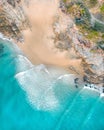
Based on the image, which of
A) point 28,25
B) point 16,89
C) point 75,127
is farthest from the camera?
point 28,25

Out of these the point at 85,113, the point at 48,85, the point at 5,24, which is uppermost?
the point at 5,24

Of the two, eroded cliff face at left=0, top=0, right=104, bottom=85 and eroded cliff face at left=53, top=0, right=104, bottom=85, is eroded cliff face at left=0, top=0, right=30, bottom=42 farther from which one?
eroded cliff face at left=53, top=0, right=104, bottom=85

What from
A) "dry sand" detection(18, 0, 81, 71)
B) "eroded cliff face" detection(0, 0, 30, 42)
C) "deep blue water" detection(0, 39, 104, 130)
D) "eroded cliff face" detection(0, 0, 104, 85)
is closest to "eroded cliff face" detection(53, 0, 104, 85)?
"eroded cliff face" detection(0, 0, 104, 85)

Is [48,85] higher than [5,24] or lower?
lower

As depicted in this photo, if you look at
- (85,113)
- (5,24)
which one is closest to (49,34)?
(5,24)

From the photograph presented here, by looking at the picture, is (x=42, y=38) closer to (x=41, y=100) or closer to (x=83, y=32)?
(x=83, y=32)

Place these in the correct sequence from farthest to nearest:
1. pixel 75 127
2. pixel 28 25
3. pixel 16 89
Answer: pixel 28 25
pixel 16 89
pixel 75 127

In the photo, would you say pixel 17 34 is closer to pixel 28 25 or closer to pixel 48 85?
pixel 28 25

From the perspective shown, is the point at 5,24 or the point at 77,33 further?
the point at 5,24
